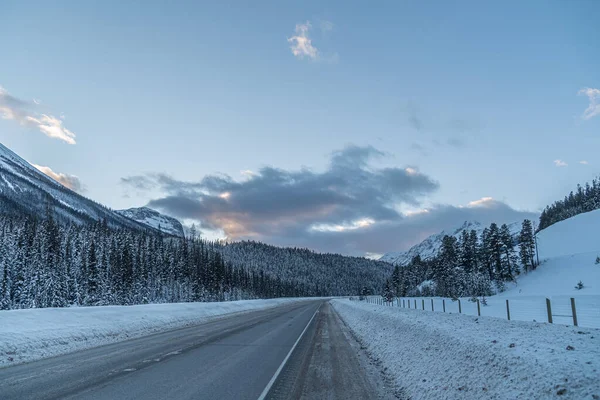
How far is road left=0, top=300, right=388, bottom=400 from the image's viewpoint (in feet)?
25.9

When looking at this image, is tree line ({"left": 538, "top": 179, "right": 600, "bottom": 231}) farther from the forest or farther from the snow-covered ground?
the forest

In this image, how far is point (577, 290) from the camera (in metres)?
61.0

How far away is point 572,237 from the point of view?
117 metres

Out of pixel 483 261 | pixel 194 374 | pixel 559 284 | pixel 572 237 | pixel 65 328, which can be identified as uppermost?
pixel 572 237

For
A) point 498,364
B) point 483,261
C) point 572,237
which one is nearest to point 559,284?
point 483,261

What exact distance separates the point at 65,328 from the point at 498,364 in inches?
694

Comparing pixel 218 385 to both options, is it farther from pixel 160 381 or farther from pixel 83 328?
pixel 83 328

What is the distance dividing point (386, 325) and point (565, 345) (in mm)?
11862

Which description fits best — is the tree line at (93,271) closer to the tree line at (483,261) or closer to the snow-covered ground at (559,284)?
the tree line at (483,261)

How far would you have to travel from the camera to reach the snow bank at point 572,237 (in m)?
104

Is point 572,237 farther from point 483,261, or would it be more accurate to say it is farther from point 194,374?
point 194,374

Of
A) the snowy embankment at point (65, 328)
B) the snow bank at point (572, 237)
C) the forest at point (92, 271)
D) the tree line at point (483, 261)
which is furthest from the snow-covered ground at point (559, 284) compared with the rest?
the forest at point (92, 271)

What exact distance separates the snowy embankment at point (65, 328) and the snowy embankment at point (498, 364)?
11862 mm

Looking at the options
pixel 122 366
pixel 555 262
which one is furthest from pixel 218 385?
pixel 555 262
